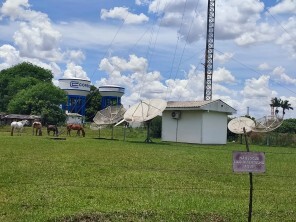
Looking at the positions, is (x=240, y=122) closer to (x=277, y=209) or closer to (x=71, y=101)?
(x=277, y=209)

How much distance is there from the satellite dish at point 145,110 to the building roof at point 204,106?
535 centimetres

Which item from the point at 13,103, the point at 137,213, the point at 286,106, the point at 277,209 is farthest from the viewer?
the point at 286,106

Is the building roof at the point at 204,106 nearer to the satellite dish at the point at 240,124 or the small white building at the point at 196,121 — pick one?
the small white building at the point at 196,121

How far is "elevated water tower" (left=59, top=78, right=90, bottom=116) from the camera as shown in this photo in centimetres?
11331

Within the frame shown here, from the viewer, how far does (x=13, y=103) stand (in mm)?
84500

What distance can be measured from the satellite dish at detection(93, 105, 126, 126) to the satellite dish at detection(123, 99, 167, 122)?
12.3 ft

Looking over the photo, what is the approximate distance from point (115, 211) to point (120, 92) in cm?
11179

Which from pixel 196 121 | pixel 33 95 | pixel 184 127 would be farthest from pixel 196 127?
pixel 33 95

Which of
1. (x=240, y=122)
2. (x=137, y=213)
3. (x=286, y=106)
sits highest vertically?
(x=286, y=106)

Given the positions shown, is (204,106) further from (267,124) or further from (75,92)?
(75,92)

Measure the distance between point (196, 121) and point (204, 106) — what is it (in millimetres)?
1790

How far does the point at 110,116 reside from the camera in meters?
44.4

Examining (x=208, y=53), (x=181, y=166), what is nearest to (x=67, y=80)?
(x=208, y=53)

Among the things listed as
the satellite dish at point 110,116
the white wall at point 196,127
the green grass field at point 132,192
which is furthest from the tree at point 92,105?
the green grass field at point 132,192
